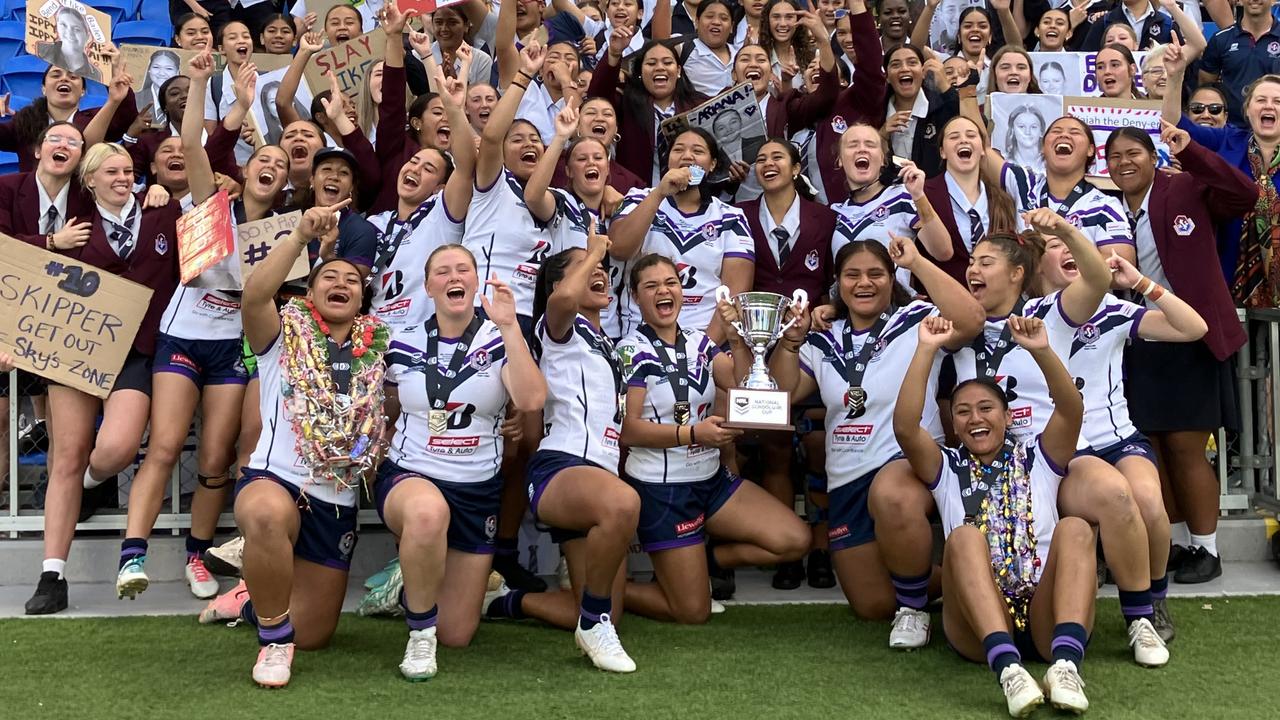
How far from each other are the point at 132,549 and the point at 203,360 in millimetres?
906

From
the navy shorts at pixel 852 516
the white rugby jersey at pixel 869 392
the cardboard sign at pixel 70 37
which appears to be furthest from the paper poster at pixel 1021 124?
the cardboard sign at pixel 70 37

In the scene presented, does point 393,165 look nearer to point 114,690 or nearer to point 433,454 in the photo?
point 433,454

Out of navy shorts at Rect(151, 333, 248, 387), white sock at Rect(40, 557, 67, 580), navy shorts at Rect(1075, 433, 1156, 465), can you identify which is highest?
navy shorts at Rect(151, 333, 248, 387)

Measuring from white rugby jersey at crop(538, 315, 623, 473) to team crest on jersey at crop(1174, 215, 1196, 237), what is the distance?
278 centimetres

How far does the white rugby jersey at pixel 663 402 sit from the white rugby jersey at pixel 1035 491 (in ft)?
3.80

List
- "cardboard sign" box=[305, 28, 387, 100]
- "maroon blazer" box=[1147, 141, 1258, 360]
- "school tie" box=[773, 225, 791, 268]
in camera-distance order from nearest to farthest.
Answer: "maroon blazer" box=[1147, 141, 1258, 360], "school tie" box=[773, 225, 791, 268], "cardboard sign" box=[305, 28, 387, 100]

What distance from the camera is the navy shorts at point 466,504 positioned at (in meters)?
5.94

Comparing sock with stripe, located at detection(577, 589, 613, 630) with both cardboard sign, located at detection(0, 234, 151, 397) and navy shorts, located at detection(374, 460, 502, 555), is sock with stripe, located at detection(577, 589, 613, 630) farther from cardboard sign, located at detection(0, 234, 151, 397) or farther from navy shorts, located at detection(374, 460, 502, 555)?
cardboard sign, located at detection(0, 234, 151, 397)

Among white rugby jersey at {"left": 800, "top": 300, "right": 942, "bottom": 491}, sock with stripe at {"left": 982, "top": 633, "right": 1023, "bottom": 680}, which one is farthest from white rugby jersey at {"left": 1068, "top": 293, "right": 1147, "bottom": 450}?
sock with stripe at {"left": 982, "top": 633, "right": 1023, "bottom": 680}

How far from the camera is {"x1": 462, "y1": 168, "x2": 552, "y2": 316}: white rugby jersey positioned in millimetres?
6734

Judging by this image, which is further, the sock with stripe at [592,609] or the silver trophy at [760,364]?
the silver trophy at [760,364]

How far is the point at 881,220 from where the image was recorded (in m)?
7.21

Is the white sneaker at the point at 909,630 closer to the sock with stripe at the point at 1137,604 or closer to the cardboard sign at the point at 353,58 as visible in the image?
the sock with stripe at the point at 1137,604

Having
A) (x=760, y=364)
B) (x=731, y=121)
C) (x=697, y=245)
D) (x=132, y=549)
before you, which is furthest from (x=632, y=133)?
(x=132, y=549)
